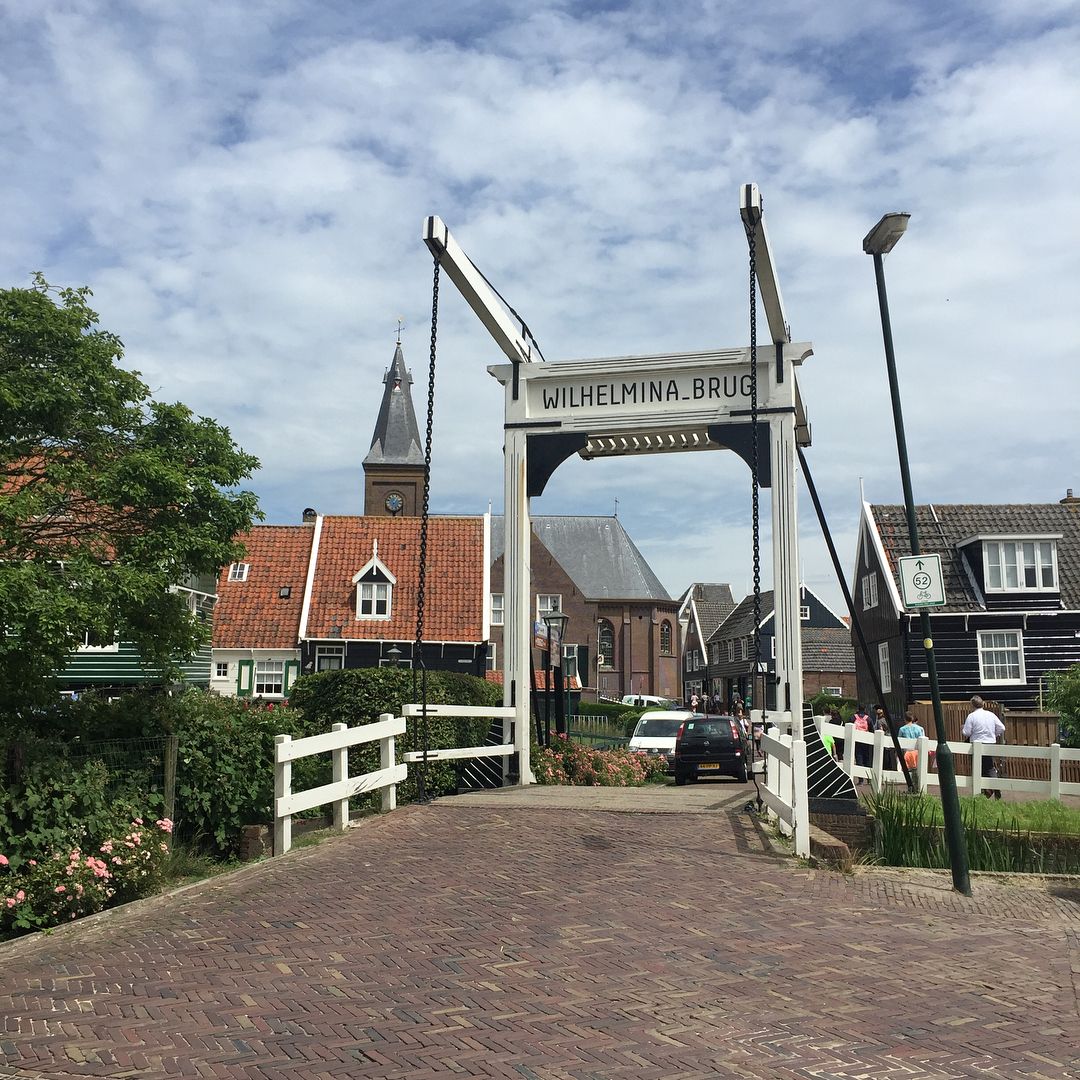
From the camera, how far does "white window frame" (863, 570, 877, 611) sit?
39125 millimetres

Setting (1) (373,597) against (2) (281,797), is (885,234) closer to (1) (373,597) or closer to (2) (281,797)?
(2) (281,797)

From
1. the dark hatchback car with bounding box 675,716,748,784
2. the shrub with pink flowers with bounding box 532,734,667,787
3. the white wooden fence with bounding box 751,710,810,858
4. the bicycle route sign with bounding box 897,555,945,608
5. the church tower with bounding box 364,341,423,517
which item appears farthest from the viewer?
the church tower with bounding box 364,341,423,517

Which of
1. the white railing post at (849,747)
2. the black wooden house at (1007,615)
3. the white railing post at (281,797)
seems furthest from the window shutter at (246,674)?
the white railing post at (281,797)

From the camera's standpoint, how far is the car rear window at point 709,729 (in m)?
20.7

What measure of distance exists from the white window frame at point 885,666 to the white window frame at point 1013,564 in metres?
4.82

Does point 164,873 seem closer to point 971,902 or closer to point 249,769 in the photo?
point 249,769

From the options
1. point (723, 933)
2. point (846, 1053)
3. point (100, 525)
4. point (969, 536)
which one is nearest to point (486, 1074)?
point (846, 1053)

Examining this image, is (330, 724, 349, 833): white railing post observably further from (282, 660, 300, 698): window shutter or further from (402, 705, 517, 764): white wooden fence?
(282, 660, 300, 698): window shutter

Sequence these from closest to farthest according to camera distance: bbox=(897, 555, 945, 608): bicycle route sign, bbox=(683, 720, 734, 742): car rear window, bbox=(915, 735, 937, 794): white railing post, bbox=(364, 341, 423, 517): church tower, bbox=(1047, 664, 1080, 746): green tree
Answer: bbox=(897, 555, 945, 608): bicycle route sign, bbox=(915, 735, 937, 794): white railing post, bbox=(683, 720, 734, 742): car rear window, bbox=(1047, 664, 1080, 746): green tree, bbox=(364, 341, 423, 517): church tower

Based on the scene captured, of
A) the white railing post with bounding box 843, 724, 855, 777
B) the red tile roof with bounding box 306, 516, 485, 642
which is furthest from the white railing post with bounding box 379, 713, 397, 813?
the red tile roof with bounding box 306, 516, 485, 642

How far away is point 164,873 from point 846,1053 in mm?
6079

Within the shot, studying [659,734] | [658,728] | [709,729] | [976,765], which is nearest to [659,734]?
[659,734]

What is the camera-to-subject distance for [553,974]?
19.4ft

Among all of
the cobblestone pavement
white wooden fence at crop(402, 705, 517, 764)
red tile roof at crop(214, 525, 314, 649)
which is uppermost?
red tile roof at crop(214, 525, 314, 649)
